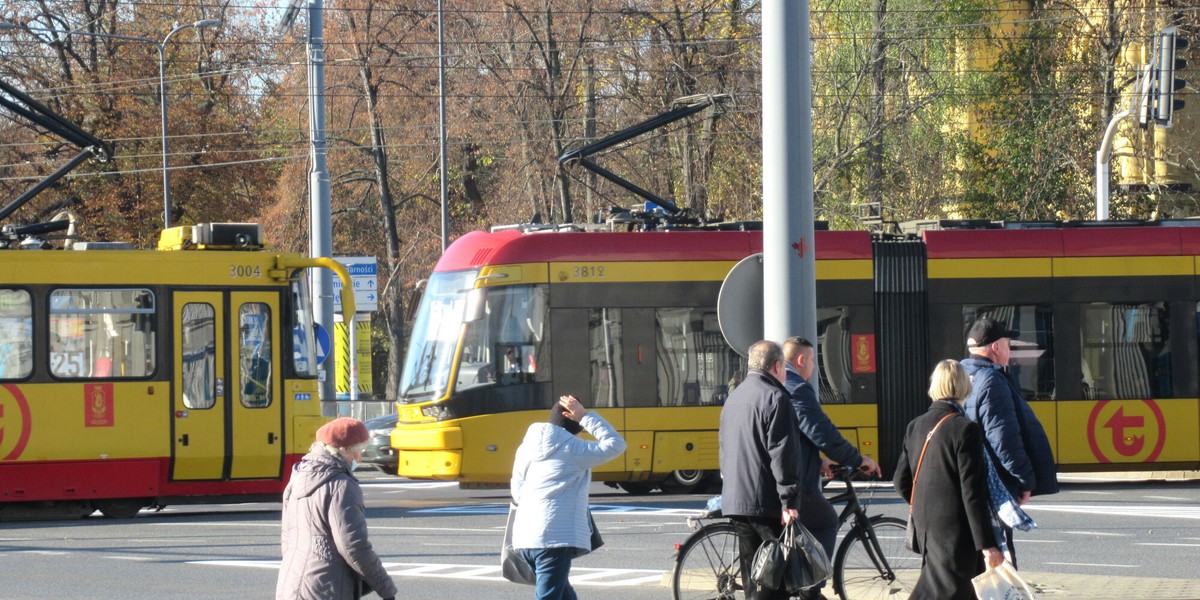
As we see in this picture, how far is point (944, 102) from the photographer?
31.5m

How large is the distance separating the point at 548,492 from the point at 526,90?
94.9 ft

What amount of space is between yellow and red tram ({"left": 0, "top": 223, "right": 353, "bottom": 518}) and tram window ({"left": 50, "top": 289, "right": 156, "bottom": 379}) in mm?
11

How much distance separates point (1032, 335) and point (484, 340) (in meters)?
6.62

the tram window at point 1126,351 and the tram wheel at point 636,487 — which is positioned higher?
the tram window at point 1126,351

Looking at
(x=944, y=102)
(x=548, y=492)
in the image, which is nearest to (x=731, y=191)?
(x=944, y=102)

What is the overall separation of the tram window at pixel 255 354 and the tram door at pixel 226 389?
1 centimetres

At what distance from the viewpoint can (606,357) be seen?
18016mm

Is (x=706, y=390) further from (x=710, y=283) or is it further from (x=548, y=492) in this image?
(x=548, y=492)

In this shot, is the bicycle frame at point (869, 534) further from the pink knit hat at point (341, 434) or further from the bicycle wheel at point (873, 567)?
the pink knit hat at point (341, 434)

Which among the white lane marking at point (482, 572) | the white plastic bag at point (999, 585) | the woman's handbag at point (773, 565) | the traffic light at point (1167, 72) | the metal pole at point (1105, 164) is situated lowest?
the white lane marking at point (482, 572)

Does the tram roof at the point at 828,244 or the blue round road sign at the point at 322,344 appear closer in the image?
the tram roof at the point at 828,244

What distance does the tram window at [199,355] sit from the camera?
17094 mm

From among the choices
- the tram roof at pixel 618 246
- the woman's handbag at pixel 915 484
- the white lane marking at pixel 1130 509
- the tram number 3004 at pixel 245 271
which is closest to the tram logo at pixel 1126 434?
the white lane marking at pixel 1130 509

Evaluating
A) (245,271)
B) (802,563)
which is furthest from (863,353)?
(802,563)
